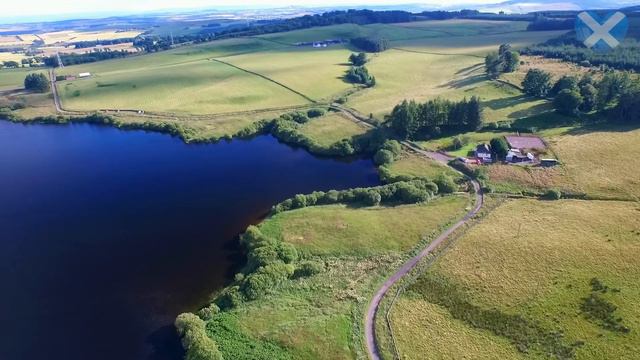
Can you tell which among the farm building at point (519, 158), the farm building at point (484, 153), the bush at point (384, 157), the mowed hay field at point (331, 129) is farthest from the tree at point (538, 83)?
the bush at point (384, 157)

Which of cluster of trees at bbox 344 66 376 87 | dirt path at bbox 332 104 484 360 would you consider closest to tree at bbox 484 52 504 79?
cluster of trees at bbox 344 66 376 87

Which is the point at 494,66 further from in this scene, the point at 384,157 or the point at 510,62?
the point at 384,157

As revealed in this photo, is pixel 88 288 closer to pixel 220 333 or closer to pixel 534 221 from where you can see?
pixel 220 333

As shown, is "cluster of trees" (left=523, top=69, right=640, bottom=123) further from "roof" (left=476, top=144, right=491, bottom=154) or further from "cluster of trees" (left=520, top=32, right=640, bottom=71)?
"cluster of trees" (left=520, top=32, right=640, bottom=71)

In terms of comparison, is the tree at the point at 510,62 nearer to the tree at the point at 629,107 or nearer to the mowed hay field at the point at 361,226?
the tree at the point at 629,107

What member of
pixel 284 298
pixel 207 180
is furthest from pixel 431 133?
pixel 284 298

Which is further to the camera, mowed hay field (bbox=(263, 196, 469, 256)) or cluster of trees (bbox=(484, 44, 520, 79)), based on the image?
cluster of trees (bbox=(484, 44, 520, 79))
